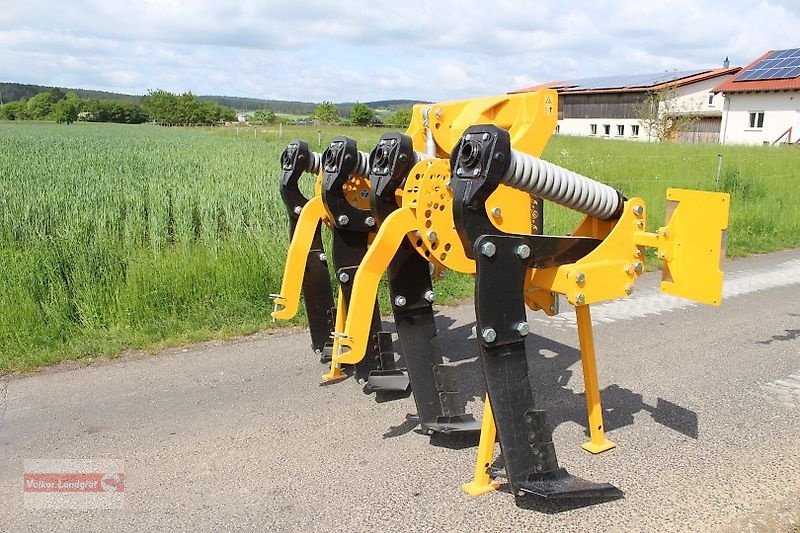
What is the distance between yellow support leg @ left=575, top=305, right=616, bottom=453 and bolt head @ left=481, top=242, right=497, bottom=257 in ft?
2.92

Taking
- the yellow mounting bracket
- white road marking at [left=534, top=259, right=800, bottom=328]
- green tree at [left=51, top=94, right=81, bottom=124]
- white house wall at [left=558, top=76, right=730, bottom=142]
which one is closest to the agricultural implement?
the yellow mounting bracket

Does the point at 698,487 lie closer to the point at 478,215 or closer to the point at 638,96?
the point at 478,215

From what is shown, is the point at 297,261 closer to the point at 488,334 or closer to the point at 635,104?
the point at 488,334

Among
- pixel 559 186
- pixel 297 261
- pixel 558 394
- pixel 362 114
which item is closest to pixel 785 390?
pixel 558 394

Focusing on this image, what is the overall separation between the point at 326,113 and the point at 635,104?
57.1m

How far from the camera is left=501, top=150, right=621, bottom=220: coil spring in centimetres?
301

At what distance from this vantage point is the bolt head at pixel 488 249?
2988 mm

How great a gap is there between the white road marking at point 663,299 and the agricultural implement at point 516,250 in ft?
9.49

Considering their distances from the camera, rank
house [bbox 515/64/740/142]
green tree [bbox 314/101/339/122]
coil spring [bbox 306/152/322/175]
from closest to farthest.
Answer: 1. coil spring [bbox 306/152/322/175]
2. house [bbox 515/64/740/142]
3. green tree [bbox 314/101/339/122]

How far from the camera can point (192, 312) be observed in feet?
21.1

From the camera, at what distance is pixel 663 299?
24.3ft

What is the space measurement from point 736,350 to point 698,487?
264 cm

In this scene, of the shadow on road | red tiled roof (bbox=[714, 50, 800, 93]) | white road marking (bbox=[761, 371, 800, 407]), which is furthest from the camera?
red tiled roof (bbox=[714, 50, 800, 93])

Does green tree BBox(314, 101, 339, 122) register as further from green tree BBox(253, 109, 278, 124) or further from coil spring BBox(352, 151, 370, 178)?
coil spring BBox(352, 151, 370, 178)
